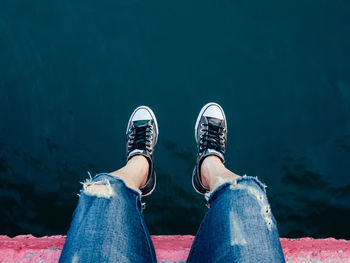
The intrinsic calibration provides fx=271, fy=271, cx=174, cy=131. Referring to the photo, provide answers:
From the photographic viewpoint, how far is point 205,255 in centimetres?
98

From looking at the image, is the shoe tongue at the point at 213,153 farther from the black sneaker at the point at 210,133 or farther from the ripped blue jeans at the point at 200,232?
the ripped blue jeans at the point at 200,232

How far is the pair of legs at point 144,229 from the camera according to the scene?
2.96 feet

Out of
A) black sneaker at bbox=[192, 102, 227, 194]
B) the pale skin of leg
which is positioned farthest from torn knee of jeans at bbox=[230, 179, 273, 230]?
black sneaker at bbox=[192, 102, 227, 194]

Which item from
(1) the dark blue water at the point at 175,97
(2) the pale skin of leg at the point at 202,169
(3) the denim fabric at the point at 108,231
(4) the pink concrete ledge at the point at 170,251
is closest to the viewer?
(3) the denim fabric at the point at 108,231

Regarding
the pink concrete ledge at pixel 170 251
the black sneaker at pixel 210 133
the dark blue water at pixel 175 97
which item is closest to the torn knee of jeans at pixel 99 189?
the pink concrete ledge at pixel 170 251

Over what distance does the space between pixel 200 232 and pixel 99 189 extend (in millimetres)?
429

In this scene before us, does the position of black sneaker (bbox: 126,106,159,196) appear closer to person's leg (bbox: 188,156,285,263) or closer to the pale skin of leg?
the pale skin of leg

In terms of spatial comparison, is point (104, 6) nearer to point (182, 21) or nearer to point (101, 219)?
point (182, 21)

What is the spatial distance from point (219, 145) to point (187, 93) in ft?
1.71

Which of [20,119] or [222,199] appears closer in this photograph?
[222,199]

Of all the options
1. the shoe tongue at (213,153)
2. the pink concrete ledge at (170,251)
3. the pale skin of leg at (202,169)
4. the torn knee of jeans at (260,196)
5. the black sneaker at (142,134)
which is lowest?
the pink concrete ledge at (170,251)

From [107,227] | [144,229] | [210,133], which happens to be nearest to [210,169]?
[210,133]

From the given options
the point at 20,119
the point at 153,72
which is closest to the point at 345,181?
the point at 153,72

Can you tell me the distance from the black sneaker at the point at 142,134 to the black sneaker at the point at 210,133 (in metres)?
0.35
